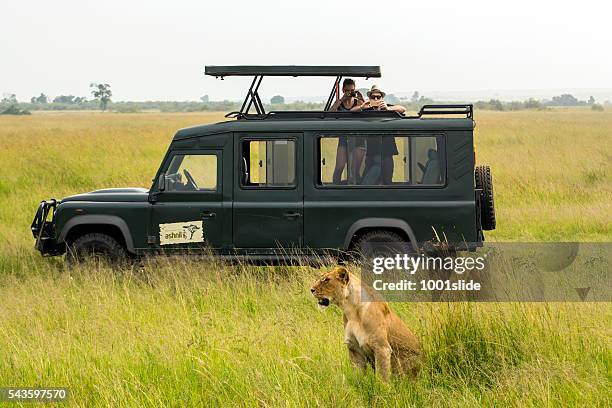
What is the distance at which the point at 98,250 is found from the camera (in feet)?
33.1

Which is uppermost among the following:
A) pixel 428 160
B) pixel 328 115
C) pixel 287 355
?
pixel 328 115

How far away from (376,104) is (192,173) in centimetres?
206

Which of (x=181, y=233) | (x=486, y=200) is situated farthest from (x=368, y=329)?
(x=181, y=233)

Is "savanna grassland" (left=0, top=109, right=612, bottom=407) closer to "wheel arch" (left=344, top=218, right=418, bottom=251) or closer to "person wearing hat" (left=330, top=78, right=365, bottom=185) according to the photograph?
"wheel arch" (left=344, top=218, right=418, bottom=251)

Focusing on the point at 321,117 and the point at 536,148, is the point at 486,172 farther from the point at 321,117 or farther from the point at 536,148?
the point at 536,148

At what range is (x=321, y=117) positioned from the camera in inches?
387

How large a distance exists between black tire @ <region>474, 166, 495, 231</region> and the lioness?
4.04 meters

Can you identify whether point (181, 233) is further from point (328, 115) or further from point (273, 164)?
point (328, 115)

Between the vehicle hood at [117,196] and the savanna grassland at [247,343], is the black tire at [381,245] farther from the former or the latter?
the vehicle hood at [117,196]

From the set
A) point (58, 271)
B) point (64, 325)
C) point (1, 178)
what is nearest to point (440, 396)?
point (64, 325)

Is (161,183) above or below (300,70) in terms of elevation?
below

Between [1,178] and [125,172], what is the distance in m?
2.56

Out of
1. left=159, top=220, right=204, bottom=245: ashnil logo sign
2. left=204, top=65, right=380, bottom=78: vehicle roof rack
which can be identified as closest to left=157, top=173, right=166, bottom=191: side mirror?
left=159, top=220, right=204, bottom=245: ashnil logo sign

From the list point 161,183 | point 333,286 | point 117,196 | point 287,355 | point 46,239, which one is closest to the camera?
point 333,286
